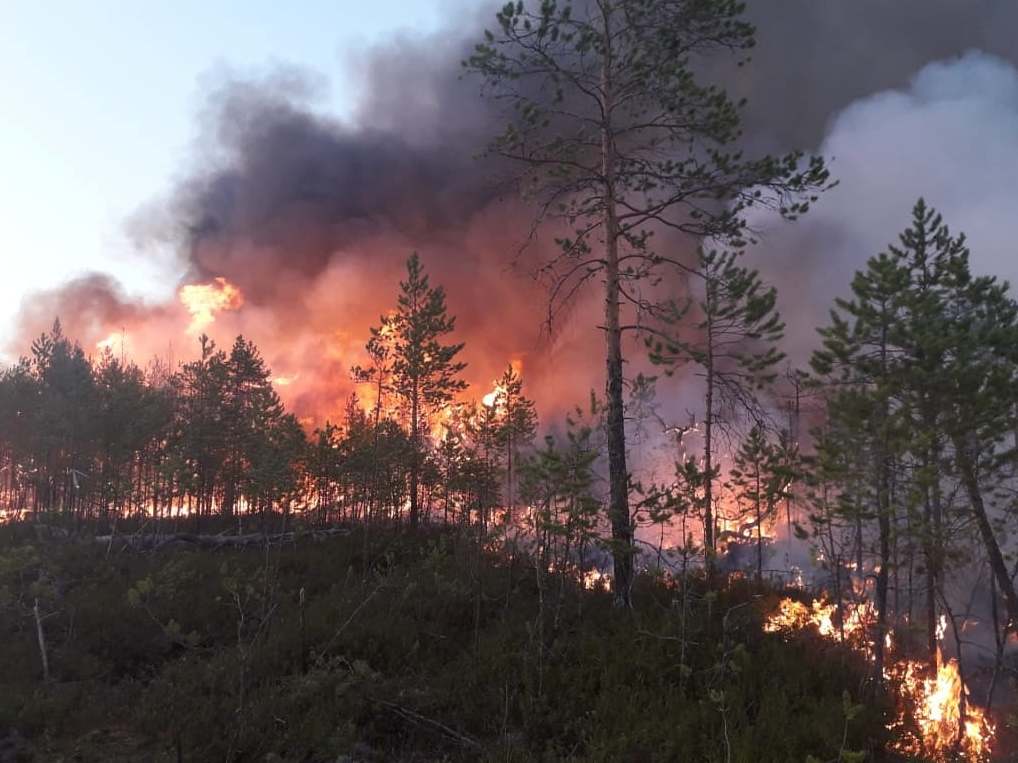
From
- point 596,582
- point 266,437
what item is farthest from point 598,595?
point 266,437

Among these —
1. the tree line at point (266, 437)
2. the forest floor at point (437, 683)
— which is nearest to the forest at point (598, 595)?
the forest floor at point (437, 683)

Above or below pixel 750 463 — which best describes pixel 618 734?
below

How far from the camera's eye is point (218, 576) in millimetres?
14703

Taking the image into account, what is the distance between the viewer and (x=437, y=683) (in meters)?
7.53

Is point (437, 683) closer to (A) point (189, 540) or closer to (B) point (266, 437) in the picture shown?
(A) point (189, 540)

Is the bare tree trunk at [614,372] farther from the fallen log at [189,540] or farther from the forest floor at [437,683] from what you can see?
the fallen log at [189,540]

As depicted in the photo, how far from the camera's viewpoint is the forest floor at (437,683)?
6.02m

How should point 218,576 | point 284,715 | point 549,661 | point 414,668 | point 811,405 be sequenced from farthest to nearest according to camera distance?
point 811,405, point 218,576, point 414,668, point 549,661, point 284,715

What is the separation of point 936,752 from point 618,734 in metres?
3.67

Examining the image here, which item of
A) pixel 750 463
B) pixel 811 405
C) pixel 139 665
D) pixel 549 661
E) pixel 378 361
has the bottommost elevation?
pixel 139 665

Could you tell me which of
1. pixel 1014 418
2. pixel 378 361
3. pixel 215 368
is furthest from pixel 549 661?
pixel 215 368

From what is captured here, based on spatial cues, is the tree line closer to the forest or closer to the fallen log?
the fallen log

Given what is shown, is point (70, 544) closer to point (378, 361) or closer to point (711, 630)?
point (378, 361)

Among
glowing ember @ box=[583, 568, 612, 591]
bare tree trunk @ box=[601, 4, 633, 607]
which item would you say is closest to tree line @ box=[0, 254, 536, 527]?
glowing ember @ box=[583, 568, 612, 591]
